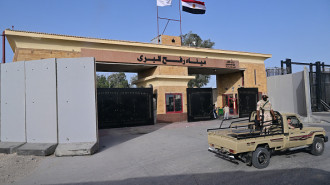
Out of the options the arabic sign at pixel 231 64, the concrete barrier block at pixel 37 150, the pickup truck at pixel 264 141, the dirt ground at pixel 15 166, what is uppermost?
the arabic sign at pixel 231 64

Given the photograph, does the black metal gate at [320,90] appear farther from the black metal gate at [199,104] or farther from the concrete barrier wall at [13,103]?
the concrete barrier wall at [13,103]

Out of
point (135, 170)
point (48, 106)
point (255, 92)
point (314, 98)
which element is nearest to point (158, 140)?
point (135, 170)

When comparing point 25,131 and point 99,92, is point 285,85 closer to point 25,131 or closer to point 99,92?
point 99,92

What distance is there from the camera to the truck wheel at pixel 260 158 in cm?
563

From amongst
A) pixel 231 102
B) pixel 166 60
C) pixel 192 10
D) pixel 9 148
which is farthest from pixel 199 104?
pixel 9 148

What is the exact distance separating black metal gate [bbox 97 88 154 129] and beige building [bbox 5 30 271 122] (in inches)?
45.8

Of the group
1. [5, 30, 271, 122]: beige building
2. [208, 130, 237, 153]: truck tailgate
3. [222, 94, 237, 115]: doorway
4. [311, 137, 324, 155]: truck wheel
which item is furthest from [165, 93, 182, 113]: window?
[311, 137, 324, 155]: truck wheel

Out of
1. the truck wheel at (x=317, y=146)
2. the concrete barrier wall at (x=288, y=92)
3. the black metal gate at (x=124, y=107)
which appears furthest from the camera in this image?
the concrete barrier wall at (x=288, y=92)

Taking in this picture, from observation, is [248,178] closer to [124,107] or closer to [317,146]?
[317,146]

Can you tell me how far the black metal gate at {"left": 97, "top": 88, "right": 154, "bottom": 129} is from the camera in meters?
15.3

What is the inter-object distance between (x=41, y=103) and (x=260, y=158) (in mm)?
8221

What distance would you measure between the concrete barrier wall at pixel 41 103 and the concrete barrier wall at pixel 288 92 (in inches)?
692

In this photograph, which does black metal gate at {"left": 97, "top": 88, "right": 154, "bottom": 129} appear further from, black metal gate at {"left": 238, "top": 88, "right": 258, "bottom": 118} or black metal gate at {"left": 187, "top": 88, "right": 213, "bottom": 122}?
black metal gate at {"left": 238, "top": 88, "right": 258, "bottom": 118}

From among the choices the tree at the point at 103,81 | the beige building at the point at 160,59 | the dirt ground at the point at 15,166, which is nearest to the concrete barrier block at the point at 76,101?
the dirt ground at the point at 15,166
